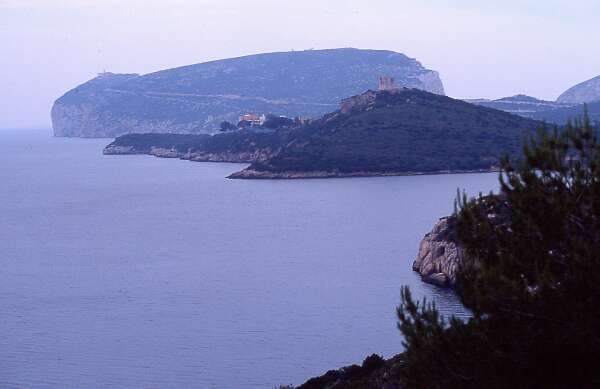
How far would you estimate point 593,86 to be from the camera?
170 metres

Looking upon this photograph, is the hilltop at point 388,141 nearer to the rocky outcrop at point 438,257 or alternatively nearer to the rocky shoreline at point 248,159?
the rocky shoreline at point 248,159

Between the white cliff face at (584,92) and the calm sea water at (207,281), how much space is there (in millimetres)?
112014

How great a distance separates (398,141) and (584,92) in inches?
4214

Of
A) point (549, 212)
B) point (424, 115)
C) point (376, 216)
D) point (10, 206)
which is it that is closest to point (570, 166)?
point (549, 212)

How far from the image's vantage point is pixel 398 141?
74.8m

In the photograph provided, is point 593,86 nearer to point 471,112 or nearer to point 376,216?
point 471,112

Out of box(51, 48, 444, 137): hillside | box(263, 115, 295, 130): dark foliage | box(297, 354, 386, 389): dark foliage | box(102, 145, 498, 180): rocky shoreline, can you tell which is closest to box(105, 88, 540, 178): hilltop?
box(102, 145, 498, 180): rocky shoreline

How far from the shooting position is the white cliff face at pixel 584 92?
167000 mm

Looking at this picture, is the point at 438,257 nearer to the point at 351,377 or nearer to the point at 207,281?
the point at 207,281

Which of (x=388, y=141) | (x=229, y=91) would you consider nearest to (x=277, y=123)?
(x=388, y=141)

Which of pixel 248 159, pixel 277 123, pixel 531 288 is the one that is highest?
pixel 277 123

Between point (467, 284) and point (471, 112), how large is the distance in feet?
253

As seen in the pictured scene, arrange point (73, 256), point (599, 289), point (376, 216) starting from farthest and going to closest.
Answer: point (376, 216) < point (73, 256) < point (599, 289)

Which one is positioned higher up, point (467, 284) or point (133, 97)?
point (133, 97)
